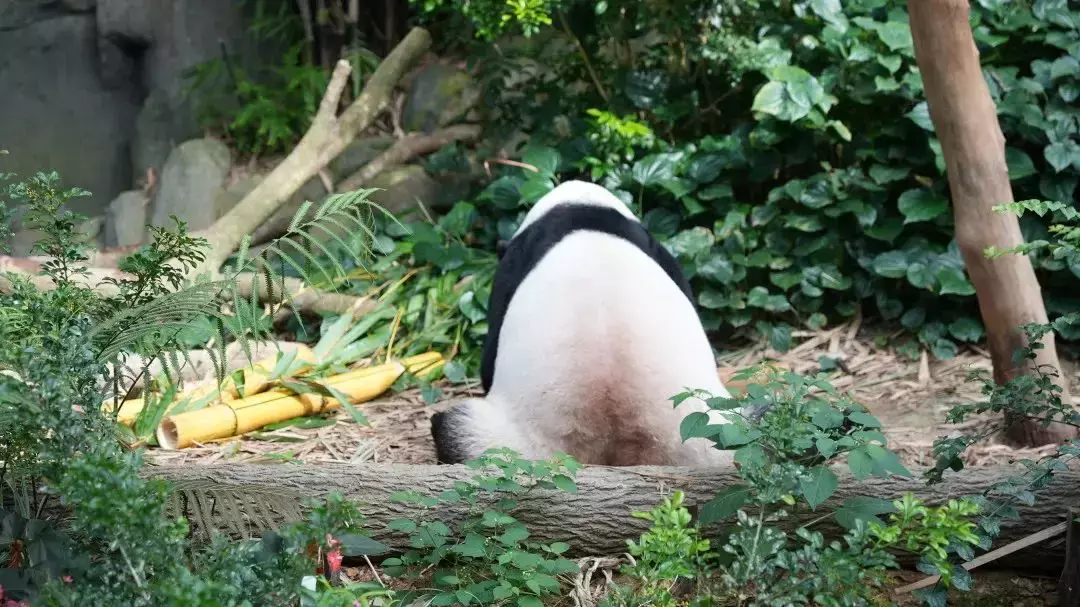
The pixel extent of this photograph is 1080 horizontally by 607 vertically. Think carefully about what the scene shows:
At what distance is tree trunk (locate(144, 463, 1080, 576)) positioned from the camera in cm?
249

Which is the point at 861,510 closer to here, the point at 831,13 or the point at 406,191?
the point at 831,13

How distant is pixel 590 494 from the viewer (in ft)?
8.46

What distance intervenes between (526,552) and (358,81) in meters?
4.96

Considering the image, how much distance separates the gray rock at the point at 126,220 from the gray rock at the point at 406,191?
2.12 metres

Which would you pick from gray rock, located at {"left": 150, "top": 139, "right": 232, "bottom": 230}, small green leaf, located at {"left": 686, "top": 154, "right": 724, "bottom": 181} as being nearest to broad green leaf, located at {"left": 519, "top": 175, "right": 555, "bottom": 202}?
small green leaf, located at {"left": 686, "top": 154, "right": 724, "bottom": 181}

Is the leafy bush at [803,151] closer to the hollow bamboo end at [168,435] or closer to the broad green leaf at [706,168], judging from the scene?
the broad green leaf at [706,168]

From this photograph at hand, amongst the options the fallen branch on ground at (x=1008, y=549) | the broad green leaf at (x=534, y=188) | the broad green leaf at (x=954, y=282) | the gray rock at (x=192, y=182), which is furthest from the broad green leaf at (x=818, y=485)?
the gray rock at (x=192, y=182)

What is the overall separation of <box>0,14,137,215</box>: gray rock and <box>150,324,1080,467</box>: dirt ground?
12.5 feet

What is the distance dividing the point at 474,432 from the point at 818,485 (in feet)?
Result: 4.47

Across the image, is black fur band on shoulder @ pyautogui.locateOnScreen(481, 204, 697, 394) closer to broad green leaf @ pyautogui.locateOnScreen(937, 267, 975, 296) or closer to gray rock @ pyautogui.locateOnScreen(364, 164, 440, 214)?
broad green leaf @ pyautogui.locateOnScreen(937, 267, 975, 296)

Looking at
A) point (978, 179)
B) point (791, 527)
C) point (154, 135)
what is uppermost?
point (154, 135)

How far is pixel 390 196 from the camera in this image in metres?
5.97

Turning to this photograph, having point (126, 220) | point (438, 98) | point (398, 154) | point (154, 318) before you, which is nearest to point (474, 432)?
point (154, 318)

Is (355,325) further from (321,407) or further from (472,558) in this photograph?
(472,558)
